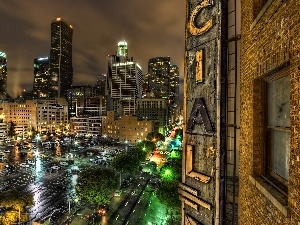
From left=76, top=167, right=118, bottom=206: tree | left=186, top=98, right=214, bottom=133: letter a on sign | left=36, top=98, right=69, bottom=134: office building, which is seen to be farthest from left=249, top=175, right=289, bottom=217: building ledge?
left=36, top=98, right=69, bottom=134: office building

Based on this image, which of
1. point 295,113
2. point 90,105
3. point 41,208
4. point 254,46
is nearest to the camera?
point 295,113

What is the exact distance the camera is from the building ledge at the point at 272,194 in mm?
4211

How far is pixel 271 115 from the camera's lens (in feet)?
19.0

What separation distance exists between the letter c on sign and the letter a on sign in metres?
2.96

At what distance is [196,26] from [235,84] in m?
3.36

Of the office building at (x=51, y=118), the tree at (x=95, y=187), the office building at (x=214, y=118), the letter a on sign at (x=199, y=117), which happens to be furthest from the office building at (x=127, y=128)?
the office building at (x=214, y=118)

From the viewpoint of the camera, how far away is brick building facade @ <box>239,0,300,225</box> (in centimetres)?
400

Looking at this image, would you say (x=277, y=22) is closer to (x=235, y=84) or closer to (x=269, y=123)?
(x=269, y=123)

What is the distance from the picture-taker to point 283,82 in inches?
201

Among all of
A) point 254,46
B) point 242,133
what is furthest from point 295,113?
point 242,133

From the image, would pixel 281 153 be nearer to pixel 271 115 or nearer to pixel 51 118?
pixel 271 115

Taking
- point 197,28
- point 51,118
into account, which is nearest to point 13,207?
point 197,28

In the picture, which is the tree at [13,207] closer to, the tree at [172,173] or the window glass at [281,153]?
the tree at [172,173]

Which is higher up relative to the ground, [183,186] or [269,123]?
[269,123]
